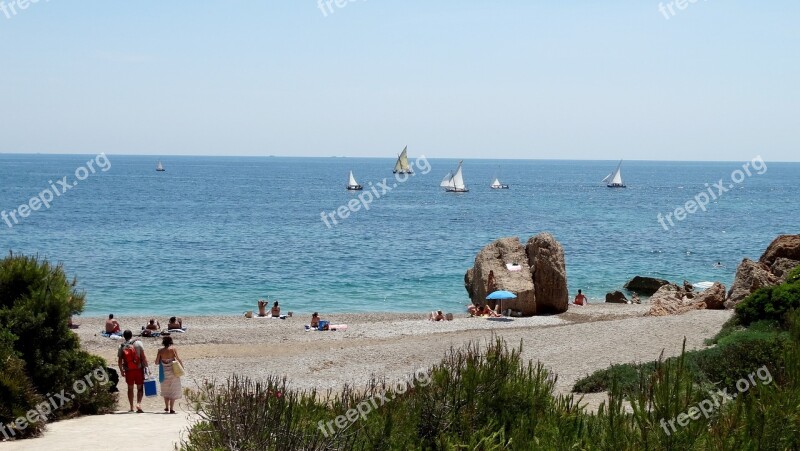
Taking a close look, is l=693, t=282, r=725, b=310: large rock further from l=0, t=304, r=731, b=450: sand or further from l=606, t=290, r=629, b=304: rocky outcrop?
l=606, t=290, r=629, b=304: rocky outcrop

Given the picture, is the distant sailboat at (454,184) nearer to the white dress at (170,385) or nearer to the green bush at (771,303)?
the green bush at (771,303)

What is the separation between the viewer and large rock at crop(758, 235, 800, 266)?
26359 mm

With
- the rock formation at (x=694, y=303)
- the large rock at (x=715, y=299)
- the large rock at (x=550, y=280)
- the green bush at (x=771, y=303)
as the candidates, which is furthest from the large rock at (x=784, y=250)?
the green bush at (x=771, y=303)

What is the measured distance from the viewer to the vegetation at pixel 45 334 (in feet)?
41.9

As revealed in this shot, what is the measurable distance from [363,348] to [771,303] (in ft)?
31.3

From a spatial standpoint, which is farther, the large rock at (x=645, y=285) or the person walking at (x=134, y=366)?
the large rock at (x=645, y=285)

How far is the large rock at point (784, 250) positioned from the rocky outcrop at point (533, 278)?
6.85 meters

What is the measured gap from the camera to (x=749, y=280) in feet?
79.1

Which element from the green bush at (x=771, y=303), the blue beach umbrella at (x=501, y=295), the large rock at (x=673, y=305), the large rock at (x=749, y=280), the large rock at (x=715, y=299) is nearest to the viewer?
the green bush at (x=771, y=303)

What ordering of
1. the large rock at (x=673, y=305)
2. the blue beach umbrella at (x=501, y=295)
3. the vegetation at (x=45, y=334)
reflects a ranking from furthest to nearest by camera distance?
the blue beach umbrella at (x=501, y=295) → the large rock at (x=673, y=305) → the vegetation at (x=45, y=334)

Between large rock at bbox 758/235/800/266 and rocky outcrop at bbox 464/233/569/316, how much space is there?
685 cm

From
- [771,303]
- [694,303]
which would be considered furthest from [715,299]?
[771,303]

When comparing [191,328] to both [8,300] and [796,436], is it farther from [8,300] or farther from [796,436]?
[796,436]

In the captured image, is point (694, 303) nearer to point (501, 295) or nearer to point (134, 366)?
point (501, 295)
